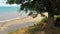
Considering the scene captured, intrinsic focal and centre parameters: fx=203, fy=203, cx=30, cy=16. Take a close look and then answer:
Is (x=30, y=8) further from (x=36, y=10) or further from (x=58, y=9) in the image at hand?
(x=58, y=9)

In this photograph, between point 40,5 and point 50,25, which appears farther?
point 50,25

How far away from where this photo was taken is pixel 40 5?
26.3ft

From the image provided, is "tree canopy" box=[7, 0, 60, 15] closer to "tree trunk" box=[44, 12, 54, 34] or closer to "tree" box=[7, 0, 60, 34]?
"tree" box=[7, 0, 60, 34]

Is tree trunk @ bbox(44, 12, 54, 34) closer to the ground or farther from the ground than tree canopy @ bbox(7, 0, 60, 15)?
closer to the ground

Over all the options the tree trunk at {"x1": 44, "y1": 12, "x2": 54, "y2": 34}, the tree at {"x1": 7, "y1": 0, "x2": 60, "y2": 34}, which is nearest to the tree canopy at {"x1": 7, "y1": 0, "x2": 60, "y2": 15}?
the tree at {"x1": 7, "y1": 0, "x2": 60, "y2": 34}

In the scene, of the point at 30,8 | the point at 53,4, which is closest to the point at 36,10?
the point at 30,8

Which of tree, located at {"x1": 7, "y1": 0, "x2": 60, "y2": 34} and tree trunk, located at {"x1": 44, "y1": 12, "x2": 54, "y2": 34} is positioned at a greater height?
tree, located at {"x1": 7, "y1": 0, "x2": 60, "y2": 34}

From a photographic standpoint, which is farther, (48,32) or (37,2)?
(48,32)

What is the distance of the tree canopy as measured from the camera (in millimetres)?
8117

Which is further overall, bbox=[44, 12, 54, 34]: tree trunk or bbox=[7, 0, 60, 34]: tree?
bbox=[44, 12, 54, 34]: tree trunk

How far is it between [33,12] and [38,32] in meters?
1.59

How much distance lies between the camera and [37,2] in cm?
799

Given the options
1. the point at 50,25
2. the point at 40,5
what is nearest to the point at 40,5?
the point at 40,5

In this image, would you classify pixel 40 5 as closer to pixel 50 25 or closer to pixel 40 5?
pixel 40 5
